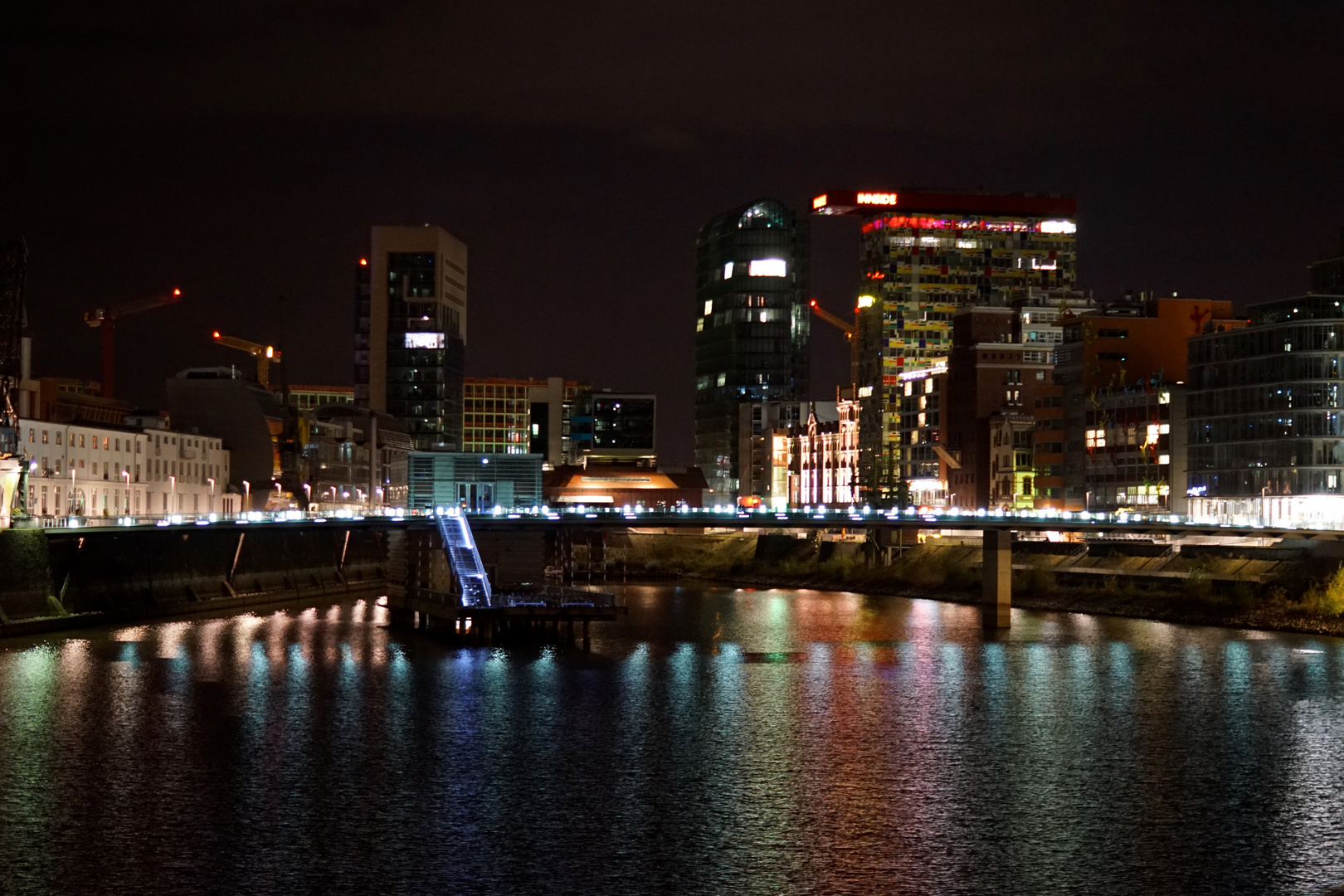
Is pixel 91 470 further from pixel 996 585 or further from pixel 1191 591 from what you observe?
pixel 1191 591

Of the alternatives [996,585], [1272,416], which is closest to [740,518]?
[996,585]

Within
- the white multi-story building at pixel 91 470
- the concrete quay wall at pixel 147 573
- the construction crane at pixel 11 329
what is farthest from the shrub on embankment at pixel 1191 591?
the construction crane at pixel 11 329

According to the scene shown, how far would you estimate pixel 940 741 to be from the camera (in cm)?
8056

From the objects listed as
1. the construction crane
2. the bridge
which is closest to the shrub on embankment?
the bridge

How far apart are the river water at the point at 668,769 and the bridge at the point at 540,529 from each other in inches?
412

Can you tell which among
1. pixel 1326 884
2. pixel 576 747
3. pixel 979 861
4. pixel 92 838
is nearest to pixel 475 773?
pixel 576 747

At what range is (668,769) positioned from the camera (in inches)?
2913

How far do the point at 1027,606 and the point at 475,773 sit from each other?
9914 cm

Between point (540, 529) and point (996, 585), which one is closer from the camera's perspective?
point (996, 585)

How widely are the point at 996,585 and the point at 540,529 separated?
38.1 meters

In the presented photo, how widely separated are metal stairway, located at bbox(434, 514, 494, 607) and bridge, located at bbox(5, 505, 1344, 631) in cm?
10

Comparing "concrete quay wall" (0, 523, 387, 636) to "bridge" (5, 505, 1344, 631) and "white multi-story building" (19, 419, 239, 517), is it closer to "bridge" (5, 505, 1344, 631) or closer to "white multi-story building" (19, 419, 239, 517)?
"bridge" (5, 505, 1344, 631)

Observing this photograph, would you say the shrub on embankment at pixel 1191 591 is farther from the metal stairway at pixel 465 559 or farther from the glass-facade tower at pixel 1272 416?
the metal stairway at pixel 465 559

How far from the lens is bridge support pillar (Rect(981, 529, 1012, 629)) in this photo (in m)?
138
